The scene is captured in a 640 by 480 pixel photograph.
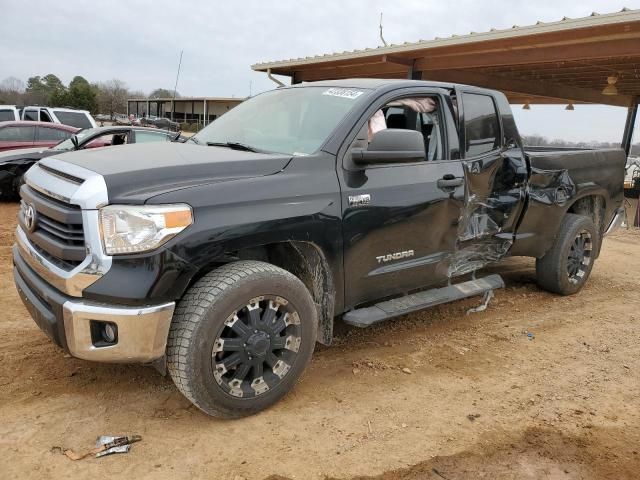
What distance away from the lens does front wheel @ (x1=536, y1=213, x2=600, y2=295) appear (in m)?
5.29

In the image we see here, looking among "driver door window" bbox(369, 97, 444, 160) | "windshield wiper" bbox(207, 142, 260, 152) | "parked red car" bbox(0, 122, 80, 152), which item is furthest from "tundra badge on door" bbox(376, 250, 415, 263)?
"parked red car" bbox(0, 122, 80, 152)

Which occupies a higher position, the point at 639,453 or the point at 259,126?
the point at 259,126

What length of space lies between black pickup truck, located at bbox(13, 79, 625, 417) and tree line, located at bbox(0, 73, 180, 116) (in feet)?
127

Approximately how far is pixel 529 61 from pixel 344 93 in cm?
810

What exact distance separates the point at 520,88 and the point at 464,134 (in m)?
11.2

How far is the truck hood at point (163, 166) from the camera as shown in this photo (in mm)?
2627

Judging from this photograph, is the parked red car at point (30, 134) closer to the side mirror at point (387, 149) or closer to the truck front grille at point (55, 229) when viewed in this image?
the truck front grille at point (55, 229)

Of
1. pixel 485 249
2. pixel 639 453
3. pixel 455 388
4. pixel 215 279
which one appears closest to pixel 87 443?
pixel 215 279

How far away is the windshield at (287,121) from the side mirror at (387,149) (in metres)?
0.29

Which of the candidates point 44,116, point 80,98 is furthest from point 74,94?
point 44,116

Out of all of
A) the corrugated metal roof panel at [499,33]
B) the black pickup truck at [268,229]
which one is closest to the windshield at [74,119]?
the corrugated metal roof panel at [499,33]

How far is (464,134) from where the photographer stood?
4156 millimetres

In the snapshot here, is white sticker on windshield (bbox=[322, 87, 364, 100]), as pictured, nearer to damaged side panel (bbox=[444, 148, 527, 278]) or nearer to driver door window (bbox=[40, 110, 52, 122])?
damaged side panel (bbox=[444, 148, 527, 278])

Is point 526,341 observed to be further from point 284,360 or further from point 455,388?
point 284,360
